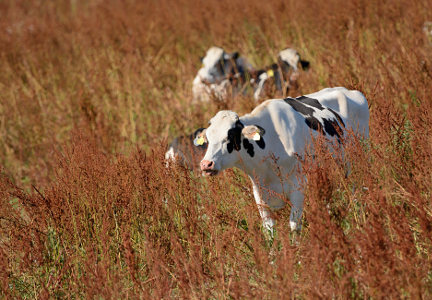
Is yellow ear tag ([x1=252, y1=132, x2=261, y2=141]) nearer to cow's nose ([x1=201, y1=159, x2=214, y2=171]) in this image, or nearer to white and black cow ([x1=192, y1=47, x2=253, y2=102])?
cow's nose ([x1=201, y1=159, x2=214, y2=171])

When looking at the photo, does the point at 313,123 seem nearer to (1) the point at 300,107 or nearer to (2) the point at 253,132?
(1) the point at 300,107

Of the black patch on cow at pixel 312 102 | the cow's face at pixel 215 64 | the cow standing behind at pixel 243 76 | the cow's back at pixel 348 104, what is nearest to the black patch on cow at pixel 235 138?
the black patch on cow at pixel 312 102

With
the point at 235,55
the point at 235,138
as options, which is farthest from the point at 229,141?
the point at 235,55

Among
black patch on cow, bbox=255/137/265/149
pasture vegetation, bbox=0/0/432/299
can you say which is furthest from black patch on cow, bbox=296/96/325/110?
black patch on cow, bbox=255/137/265/149

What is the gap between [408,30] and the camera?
6.39 meters

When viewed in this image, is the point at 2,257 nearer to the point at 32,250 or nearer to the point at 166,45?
A: the point at 32,250

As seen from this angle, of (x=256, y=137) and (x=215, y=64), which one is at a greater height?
(x=256, y=137)

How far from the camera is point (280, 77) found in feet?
20.5

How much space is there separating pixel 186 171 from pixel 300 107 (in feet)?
2.98

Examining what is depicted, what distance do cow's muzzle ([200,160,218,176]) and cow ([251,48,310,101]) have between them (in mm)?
2433

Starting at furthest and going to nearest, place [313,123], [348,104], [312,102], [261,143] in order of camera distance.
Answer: [348,104], [312,102], [313,123], [261,143]

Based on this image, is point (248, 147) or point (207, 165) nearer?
point (207, 165)

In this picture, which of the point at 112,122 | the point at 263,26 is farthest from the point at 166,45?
the point at 112,122

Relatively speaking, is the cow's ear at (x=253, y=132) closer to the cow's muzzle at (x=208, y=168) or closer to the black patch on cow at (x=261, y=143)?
the black patch on cow at (x=261, y=143)
